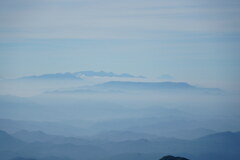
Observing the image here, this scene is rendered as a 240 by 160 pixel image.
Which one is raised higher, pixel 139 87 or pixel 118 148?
pixel 139 87

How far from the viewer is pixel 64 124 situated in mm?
8133

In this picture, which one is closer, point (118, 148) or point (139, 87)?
point (139, 87)

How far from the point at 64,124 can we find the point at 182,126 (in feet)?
10.0

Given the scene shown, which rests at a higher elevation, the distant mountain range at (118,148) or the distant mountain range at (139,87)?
the distant mountain range at (139,87)

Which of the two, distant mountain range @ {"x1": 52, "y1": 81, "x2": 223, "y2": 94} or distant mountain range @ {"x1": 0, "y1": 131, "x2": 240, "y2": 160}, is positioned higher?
distant mountain range @ {"x1": 52, "y1": 81, "x2": 223, "y2": 94}

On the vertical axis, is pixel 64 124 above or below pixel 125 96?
below

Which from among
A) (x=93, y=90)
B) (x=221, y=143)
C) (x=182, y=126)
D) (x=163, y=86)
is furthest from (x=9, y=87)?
(x=221, y=143)

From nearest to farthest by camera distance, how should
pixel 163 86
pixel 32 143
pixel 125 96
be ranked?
pixel 163 86
pixel 125 96
pixel 32 143

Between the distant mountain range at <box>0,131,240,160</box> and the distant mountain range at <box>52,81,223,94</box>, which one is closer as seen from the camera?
the distant mountain range at <box>52,81,223,94</box>

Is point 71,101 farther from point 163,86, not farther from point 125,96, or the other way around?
point 163,86

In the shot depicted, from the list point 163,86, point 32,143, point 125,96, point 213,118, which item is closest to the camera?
point 213,118

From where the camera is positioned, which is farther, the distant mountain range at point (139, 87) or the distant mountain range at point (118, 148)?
the distant mountain range at point (118, 148)

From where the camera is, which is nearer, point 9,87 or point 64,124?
point 9,87

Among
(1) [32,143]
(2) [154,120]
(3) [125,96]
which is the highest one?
(3) [125,96]
